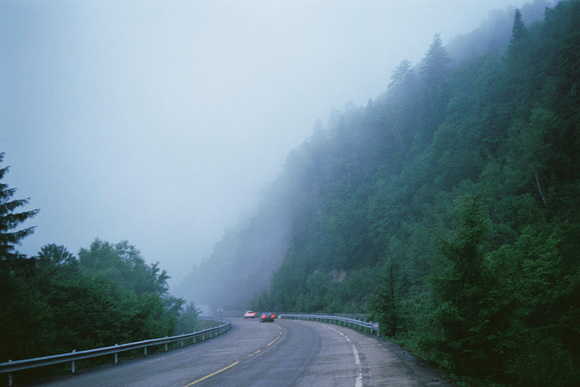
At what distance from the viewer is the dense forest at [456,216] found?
33.4 ft

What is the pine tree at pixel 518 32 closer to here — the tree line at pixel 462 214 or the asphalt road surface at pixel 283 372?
the tree line at pixel 462 214

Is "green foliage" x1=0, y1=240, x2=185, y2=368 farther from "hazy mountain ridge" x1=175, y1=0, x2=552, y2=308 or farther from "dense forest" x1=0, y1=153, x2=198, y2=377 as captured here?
"hazy mountain ridge" x1=175, y1=0, x2=552, y2=308

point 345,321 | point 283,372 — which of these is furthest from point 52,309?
point 345,321

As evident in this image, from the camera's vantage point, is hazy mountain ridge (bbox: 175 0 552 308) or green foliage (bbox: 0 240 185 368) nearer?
green foliage (bbox: 0 240 185 368)

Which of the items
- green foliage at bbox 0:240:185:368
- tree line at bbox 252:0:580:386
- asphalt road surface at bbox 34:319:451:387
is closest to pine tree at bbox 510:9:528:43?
tree line at bbox 252:0:580:386

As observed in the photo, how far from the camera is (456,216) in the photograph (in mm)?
11766

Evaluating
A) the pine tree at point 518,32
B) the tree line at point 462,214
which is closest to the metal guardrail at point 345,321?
the tree line at point 462,214

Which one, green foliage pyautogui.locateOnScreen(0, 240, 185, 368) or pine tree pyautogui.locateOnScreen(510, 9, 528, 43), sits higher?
pine tree pyautogui.locateOnScreen(510, 9, 528, 43)

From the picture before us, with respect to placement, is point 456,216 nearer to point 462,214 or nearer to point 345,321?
point 462,214

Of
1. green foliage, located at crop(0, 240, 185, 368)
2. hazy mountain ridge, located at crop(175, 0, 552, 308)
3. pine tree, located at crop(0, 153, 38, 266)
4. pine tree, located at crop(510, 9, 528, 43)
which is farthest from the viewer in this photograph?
hazy mountain ridge, located at crop(175, 0, 552, 308)

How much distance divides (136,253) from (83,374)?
37933 mm

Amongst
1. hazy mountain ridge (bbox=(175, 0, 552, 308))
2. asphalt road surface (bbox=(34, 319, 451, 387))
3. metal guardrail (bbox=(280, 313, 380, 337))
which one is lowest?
metal guardrail (bbox=(280, 313, 380, 337))

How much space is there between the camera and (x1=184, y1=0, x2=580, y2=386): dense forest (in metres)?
10.2

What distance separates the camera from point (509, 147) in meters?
42.0
